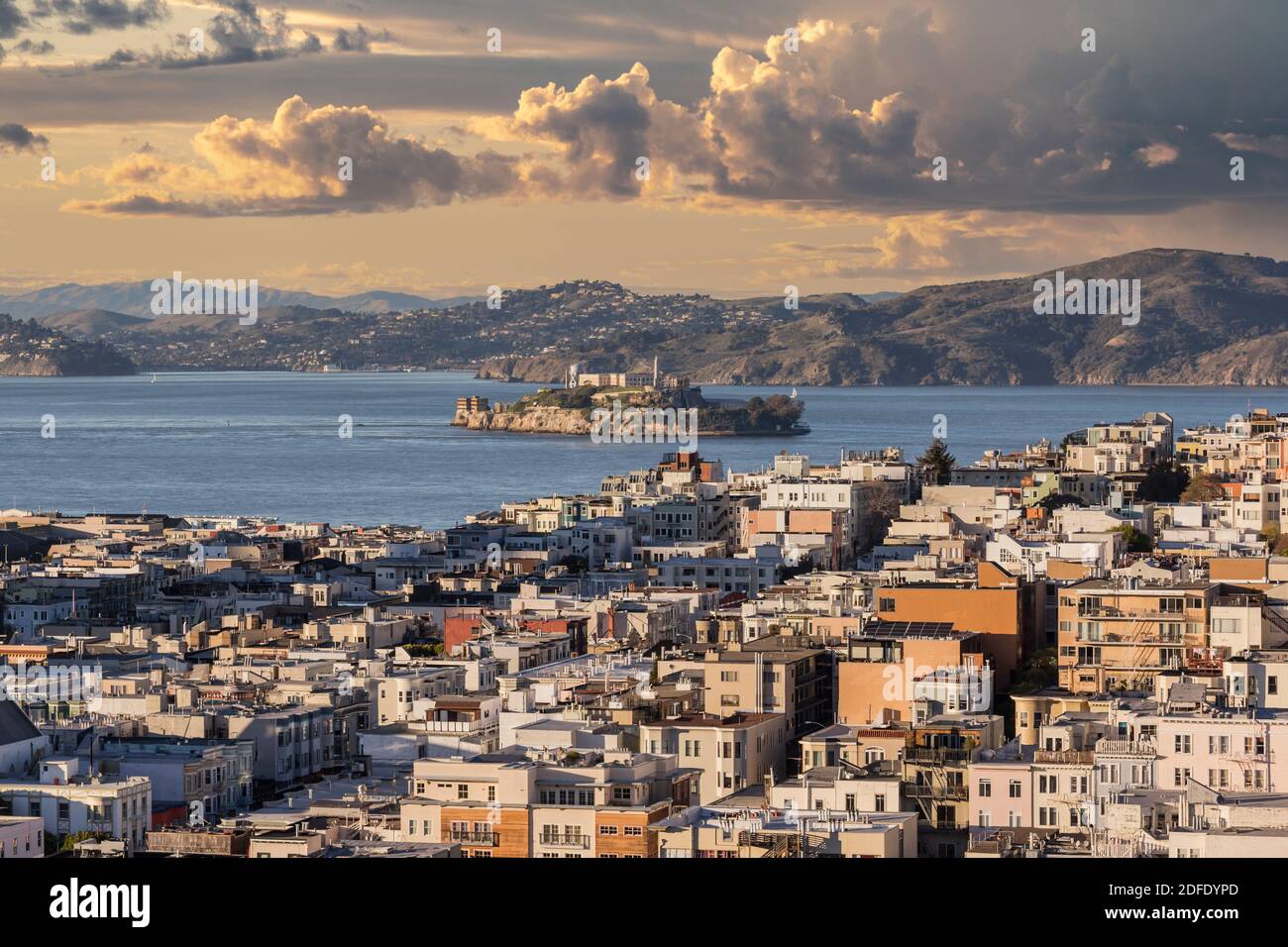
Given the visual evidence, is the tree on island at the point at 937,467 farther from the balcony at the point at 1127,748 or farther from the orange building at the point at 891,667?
the balcony at the point at 1127,748

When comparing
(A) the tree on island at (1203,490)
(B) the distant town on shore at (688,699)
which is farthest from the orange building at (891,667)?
(A) the tree on island at (1203,490)

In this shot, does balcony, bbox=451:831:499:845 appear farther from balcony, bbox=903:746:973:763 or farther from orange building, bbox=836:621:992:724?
orange building, bbox=836:621:992:724

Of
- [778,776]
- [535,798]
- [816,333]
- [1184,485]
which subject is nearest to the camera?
[535,798]

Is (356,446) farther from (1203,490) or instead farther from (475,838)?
(475,838)

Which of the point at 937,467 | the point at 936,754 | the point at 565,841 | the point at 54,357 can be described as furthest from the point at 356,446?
the point at 54,357

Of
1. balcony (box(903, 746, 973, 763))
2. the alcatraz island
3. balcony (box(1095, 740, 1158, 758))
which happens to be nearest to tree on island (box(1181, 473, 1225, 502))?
balcony (box(903, 746, 973, 763))

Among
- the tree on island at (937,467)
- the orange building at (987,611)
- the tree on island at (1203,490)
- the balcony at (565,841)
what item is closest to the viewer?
the balcony at (565,841)

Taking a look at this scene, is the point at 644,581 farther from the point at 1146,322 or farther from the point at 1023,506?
the point at 1146,322
